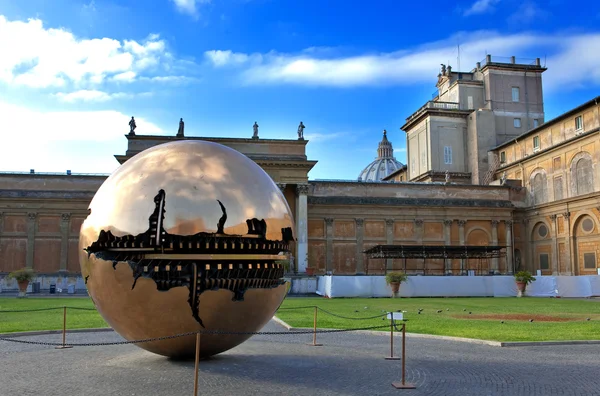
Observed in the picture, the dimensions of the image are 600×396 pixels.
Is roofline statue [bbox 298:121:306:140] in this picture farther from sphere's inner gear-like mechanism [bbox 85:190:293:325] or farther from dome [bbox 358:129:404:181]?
dome [bbox 358:129:404:181]

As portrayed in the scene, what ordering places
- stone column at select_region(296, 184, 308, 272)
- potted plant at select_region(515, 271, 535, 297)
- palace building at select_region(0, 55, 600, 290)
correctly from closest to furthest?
potted plant at select_region(515, 271, 535, 297)
palace building at select_region(0, 55, 600, 290)
stone column at select_region(296, 184, 308, 272)

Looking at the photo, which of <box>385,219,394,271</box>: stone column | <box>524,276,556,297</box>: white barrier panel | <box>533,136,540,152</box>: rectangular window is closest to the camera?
<box>524,276,556,297</box>: white barrier panel

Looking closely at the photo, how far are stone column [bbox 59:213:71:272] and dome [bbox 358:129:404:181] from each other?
3466 inches

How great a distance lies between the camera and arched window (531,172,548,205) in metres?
51.8

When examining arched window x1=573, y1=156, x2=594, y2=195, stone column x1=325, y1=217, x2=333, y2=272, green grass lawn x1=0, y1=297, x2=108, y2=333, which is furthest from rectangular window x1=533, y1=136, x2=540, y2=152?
green grass lawn x1=0, y1=297, x2=108, y2=333

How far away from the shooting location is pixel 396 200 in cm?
5244

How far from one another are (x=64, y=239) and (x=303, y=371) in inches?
1768

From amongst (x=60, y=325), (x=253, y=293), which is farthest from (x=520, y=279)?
(x=253, y=293)

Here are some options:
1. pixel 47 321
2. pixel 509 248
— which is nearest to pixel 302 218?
pixel 509 248

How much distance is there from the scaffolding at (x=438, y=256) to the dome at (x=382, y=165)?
77650 mm

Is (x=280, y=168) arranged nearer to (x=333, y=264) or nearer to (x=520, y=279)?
(x=333, y=264)

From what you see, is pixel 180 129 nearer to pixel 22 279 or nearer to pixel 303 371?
pixel 22 279

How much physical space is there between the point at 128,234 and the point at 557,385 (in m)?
7.09

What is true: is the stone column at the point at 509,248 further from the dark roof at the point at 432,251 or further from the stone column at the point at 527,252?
the dark roof at the point at 432,251
